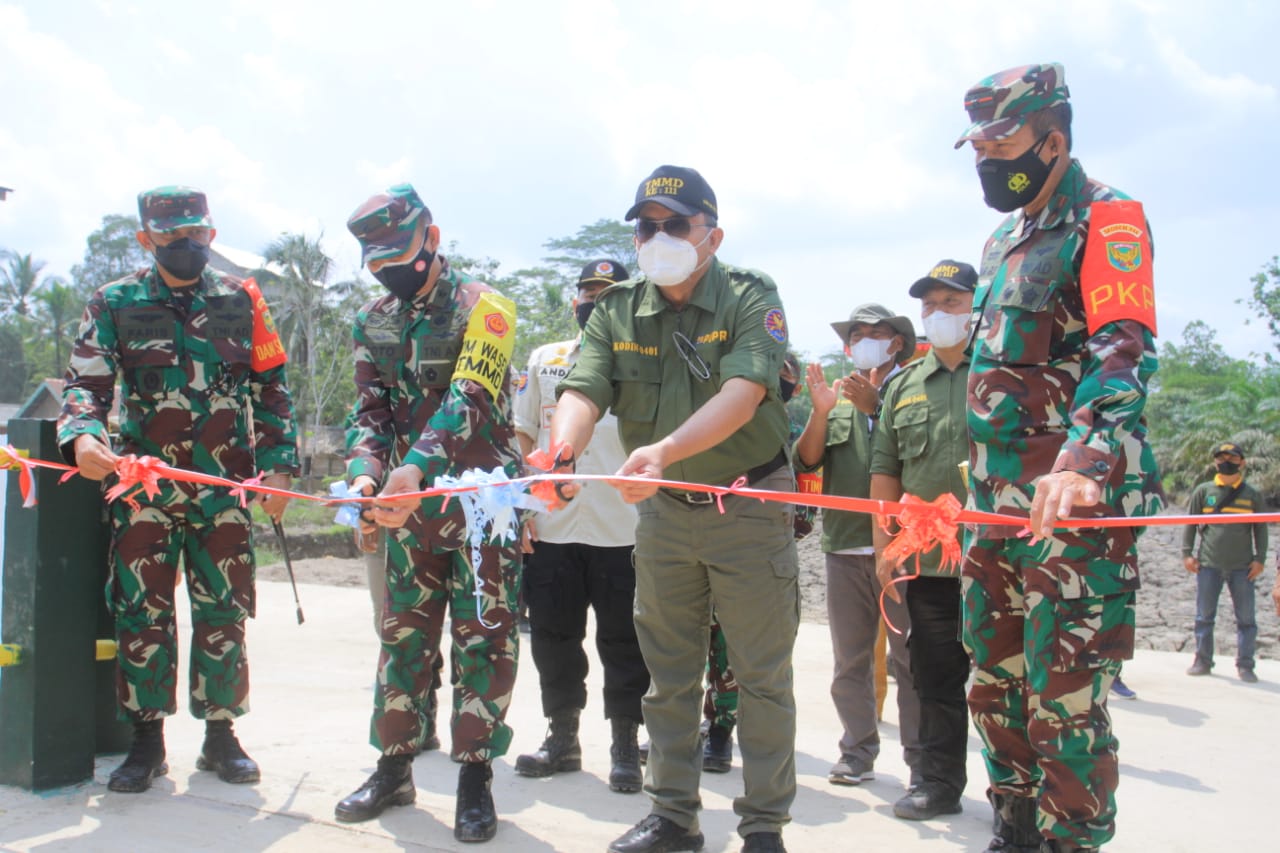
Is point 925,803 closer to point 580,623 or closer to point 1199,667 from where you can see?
point 580,623

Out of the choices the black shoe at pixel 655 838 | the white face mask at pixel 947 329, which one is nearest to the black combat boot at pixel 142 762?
the black shoe at pixel 655 838

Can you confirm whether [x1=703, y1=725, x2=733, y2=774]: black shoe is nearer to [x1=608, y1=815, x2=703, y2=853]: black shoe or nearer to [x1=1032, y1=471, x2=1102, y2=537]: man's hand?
[x1=608, y1=815, x2=703, y2=853]: black shoe

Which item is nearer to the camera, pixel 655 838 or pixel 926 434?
pixel 655 838

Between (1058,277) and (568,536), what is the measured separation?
2.43 metres

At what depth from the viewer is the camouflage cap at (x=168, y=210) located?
4.06 meters

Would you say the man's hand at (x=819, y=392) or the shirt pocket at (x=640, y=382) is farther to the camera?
the man's hand at (x=819, y=392)

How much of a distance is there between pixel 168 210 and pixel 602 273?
78.3 inches

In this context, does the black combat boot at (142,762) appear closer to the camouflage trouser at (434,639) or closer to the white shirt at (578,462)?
the camouflage trouser at (434,639)

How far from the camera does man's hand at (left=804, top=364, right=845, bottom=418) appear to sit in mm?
4453

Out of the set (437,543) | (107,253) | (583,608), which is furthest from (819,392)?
(107,253)

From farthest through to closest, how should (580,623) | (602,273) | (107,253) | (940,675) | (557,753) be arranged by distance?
(107,253)
(602,273)
(580,623)
(557,753)
(940,675)

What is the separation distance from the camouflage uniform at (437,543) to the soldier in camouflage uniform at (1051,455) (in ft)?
5.31

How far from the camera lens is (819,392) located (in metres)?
4.46

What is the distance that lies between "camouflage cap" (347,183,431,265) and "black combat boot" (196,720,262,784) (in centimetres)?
195
